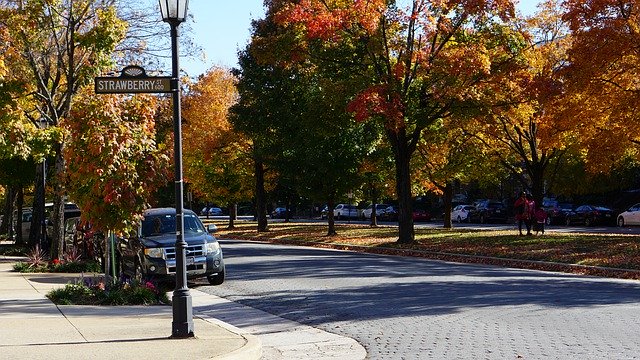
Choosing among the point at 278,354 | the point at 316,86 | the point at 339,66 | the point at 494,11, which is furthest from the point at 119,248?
the point at 316,86

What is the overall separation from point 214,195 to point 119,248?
3803cm

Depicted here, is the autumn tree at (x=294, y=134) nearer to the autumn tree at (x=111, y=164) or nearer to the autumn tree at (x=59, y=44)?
the autumn tree at (x=59, y=44)

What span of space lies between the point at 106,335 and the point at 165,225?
9069mm

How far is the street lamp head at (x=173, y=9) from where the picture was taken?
36.0 ft

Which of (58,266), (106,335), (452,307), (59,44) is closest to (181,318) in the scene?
(106,335)

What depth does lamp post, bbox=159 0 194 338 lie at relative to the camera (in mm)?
10750

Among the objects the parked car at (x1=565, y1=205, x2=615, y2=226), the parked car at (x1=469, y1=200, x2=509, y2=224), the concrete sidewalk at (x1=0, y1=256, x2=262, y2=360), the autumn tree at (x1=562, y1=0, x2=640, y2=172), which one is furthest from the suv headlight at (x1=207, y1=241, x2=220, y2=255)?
the parked car at (x1=469, y1=200, x2=509, y2=224)

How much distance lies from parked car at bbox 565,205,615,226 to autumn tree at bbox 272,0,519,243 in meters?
23.7

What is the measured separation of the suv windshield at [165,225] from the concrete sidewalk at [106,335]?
4486mm

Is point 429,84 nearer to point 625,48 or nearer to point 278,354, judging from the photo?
point 625,48

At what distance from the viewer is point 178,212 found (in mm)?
11055

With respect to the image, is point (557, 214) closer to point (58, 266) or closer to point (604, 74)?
point (604, 74)

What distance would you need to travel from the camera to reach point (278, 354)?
34.1 ft

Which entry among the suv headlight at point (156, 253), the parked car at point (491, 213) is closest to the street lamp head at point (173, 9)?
the suv headlight at point (156, 253)
